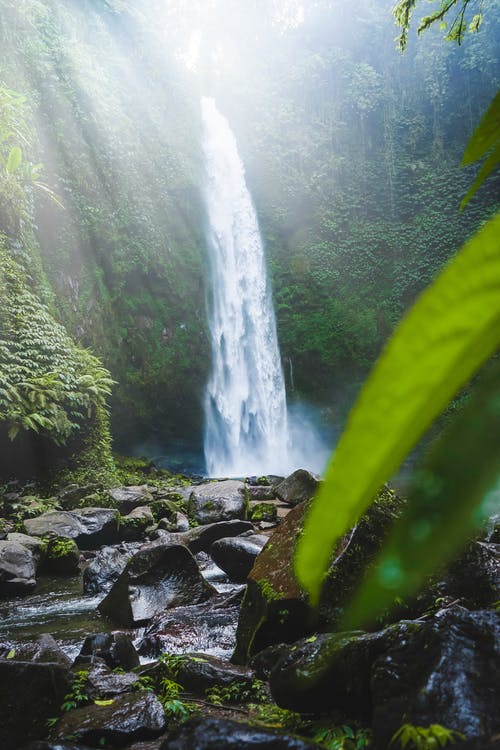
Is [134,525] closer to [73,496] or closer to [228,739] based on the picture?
[73,496]

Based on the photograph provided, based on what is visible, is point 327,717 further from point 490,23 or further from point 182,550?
point 490,23

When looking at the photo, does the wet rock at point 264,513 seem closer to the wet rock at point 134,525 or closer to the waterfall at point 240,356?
the wet rock at point 134,525

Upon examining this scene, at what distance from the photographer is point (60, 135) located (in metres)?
13.1

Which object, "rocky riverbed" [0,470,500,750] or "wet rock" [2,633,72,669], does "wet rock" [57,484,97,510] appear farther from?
"wet rock" [2,633,72,669]

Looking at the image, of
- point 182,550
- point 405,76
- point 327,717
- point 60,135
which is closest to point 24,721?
point 327,717

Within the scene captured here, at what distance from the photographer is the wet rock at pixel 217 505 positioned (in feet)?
21.3

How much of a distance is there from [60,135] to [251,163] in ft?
28.6

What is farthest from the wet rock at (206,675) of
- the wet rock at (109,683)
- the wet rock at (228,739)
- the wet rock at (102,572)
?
the wet rock at (102,572)

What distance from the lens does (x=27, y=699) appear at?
70.5 inches

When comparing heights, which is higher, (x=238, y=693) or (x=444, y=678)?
(x=444, y=678)

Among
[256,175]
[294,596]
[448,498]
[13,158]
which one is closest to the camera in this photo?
[448,498]

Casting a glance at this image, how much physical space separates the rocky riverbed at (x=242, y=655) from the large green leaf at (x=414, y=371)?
26 cm

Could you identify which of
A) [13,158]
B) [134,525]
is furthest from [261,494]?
[13,158]

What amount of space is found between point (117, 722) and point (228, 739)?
79 cm
